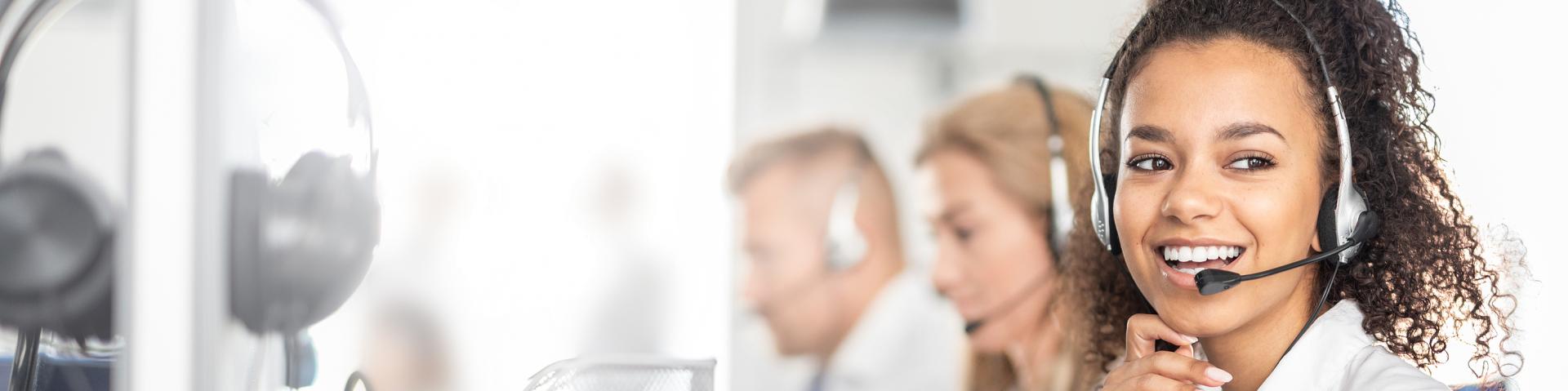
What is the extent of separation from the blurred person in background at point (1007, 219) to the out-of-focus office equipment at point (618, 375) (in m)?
0.29

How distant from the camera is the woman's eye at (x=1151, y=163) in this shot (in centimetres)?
74

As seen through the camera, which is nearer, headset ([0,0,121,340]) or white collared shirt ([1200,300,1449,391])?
white collared shirt ([1200,300,1449,391])

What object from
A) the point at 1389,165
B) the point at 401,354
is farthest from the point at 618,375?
the point at 1389,165

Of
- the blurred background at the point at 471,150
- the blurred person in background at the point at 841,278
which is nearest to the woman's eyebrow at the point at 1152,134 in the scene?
the blurred background at the point at 471,150

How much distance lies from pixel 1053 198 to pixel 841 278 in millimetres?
240

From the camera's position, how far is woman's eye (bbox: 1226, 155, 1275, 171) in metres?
0.69

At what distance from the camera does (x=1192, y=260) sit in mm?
711

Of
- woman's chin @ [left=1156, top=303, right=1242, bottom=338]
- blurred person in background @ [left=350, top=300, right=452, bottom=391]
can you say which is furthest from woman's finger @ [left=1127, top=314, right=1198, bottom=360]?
blurred person in background @ [left=350, top=300, right=452, bottom=391]

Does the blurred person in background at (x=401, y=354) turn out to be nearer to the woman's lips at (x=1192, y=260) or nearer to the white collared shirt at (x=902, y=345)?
the white collared shirt at (x=902, y=345)

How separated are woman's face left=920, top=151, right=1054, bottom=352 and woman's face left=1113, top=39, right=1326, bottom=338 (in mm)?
382

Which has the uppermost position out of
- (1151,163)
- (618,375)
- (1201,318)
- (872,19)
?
(872,19)

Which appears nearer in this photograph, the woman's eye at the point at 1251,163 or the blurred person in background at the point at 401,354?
the woman's eye at the point at 1251,163

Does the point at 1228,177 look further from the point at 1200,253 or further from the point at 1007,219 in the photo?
the point at 1007,219

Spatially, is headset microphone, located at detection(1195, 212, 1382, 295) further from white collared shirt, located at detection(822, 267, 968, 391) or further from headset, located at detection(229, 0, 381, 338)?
headset, located at detection(229, 0, 381, 338)
